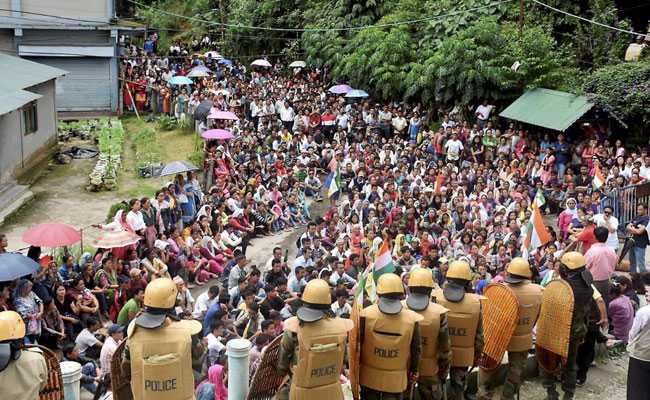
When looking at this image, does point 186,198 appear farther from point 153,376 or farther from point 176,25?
point 176,25

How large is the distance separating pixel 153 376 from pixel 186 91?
67.6ft

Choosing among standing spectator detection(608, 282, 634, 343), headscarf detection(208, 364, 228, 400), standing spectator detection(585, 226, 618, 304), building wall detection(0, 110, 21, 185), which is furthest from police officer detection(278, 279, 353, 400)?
building wall detection(0, 110, 21, 185)

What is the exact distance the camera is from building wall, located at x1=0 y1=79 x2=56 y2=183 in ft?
59.0

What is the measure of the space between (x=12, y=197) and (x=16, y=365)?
12773 millimetres

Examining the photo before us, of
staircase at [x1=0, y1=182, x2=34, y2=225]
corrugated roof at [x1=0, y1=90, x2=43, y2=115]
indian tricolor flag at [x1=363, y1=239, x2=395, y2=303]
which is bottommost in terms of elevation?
staircase at [x1=0, y1=182, x2=34, y2=225]

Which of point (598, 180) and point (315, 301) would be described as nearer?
point (315, 301)

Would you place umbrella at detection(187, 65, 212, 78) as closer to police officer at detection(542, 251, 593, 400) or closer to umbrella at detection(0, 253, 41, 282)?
umbrella at detection(0, 253, 41, 282)

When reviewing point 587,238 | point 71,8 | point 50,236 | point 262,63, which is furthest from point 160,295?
point 262,63

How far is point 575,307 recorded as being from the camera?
306 inches

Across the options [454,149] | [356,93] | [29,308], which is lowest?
[29,308]

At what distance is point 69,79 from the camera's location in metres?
25.7

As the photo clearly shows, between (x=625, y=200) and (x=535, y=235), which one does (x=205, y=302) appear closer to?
(x=535, y=235)

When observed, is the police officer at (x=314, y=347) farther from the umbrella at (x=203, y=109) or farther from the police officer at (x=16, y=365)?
the umbrella at (x=203, y=109)

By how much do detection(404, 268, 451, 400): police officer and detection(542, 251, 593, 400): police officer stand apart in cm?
163
